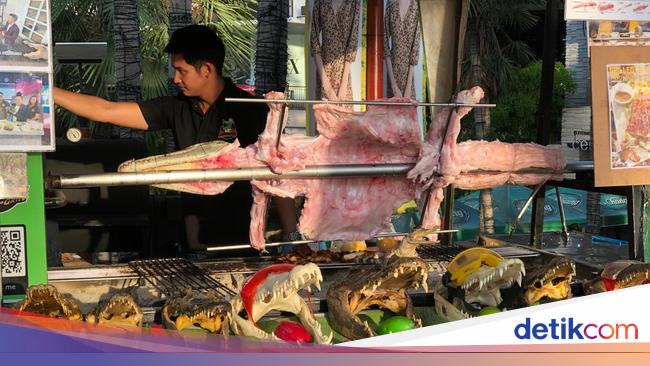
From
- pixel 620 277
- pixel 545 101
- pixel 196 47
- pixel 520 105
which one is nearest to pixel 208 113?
pixel 196 47

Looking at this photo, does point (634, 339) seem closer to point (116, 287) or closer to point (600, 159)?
point (600, 159)

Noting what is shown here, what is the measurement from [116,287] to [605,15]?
228 centimetres

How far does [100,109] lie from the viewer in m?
4.38

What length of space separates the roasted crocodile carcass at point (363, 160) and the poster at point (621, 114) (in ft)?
1.67

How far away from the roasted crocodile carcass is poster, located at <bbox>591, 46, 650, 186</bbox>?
A: 51cm

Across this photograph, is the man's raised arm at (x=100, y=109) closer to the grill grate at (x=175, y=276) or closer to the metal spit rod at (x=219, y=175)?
the metal spit rod at (x=219, y=175)

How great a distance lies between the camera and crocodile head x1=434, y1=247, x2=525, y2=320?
11.1ft

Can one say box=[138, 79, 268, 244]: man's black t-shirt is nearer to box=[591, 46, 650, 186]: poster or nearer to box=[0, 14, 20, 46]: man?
box=[591, 46, 650, 186]: poster

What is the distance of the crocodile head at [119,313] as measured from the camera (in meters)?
2.82

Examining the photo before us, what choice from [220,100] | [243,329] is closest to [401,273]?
[243,329]

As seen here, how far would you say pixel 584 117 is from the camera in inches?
331

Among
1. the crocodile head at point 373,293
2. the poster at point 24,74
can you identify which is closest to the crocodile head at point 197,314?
the crocodile head at point 373,293

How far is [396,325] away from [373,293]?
0.16m

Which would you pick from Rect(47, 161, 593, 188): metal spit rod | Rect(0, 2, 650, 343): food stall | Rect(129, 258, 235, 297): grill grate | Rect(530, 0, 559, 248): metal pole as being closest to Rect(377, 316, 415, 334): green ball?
Rect(0, 2, 650, 343): food stall
